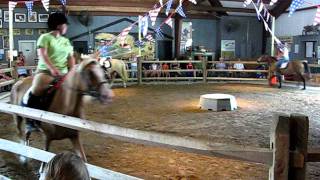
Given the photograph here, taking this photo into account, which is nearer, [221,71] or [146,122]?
[146,122]

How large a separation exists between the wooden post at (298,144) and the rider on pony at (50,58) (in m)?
2.79

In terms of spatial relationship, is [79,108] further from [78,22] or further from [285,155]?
[78,22]

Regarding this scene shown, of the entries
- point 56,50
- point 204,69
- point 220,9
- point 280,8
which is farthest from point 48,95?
point 280,8

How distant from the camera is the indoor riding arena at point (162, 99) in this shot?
202 centimetres

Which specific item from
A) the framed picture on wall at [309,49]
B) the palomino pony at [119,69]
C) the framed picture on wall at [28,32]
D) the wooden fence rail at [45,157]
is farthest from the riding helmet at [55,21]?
the framed picture on wall at [309,49]

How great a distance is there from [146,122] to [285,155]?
16.5 feet

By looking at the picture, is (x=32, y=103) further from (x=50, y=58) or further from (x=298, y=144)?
(x=298, y=144)

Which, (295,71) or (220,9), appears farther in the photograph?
(220,9)

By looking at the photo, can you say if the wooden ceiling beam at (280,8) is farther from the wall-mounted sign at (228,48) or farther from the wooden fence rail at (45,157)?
the wooden fence rail at (45,157)

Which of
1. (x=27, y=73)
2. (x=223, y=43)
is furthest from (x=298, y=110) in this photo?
(x=223, y=43)

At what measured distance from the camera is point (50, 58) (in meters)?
4.02

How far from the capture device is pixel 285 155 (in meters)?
1.67

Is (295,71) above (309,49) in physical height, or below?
below

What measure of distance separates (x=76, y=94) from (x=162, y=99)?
5.70 meters
